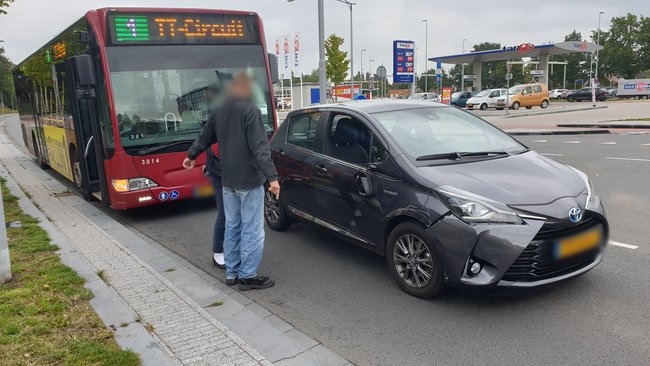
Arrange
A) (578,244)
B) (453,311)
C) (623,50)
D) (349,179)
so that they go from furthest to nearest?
(623,50), (349,179), (453,311), (578,244)

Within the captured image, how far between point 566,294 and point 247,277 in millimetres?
2760

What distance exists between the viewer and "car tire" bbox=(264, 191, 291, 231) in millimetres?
6430

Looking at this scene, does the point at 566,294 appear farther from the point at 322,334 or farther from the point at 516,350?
the point at 322,334

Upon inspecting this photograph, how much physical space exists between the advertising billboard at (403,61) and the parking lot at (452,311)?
A: 16.3m

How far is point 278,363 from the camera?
3.34m

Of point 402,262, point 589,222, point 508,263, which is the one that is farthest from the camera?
point 402,262

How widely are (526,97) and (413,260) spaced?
120 feet

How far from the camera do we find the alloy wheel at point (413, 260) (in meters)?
4.18

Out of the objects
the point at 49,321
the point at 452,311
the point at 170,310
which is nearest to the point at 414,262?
the point at 452,311

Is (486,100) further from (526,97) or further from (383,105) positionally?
(383,105)

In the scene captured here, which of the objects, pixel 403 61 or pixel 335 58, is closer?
pixel 403 61

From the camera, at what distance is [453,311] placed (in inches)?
161

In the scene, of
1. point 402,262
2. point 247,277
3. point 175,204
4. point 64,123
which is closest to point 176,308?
point 247,277

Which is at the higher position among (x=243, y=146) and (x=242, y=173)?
(x=243, y=146)
